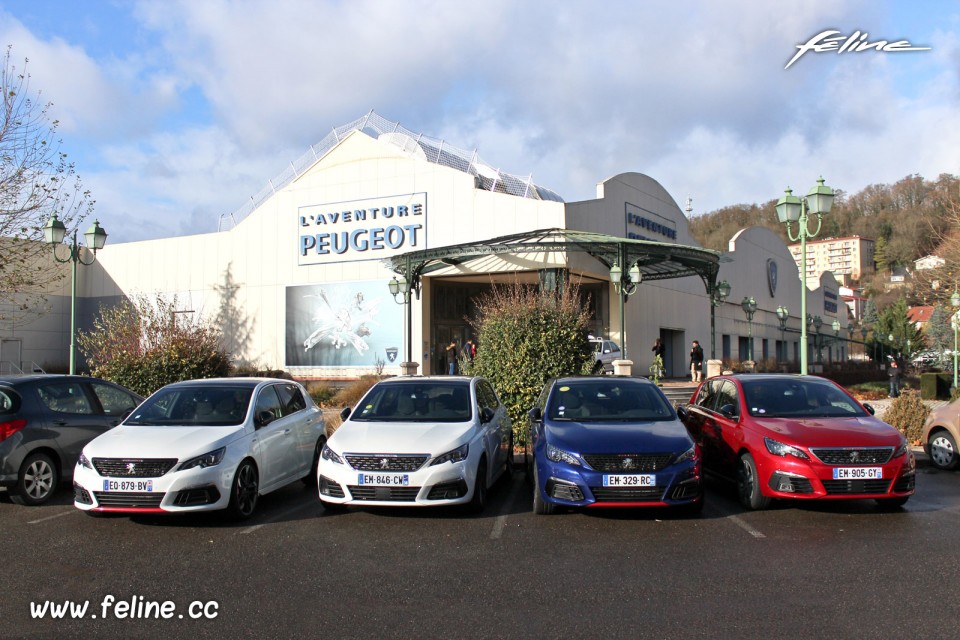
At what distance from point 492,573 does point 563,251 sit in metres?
21.7

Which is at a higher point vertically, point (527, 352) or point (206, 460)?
point (527, 352)

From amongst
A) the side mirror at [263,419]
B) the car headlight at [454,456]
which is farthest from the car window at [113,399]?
the car headlight at [454,456]

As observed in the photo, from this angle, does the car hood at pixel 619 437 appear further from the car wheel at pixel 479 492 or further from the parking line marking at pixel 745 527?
the parking line marking at pixel 745 527

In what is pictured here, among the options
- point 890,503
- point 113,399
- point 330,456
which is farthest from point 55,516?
point 890,503

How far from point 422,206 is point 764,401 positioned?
22551 millimetres

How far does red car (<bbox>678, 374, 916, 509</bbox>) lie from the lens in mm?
7250

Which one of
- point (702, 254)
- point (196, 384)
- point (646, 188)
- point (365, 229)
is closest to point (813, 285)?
point (646, 188)

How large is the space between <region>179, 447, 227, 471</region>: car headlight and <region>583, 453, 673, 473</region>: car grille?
3.53m

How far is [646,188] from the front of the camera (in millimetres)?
33906

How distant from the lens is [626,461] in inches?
275

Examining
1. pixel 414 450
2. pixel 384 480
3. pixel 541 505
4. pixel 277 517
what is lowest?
pixel 277 517

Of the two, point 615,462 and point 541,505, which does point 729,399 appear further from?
point 541,505

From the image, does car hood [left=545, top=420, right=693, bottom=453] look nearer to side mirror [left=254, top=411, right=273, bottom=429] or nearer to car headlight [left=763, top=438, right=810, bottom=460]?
car headlight [left=763, top=438, right=810, bottom=460]

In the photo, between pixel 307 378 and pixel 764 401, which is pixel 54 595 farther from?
pixel 307 378
